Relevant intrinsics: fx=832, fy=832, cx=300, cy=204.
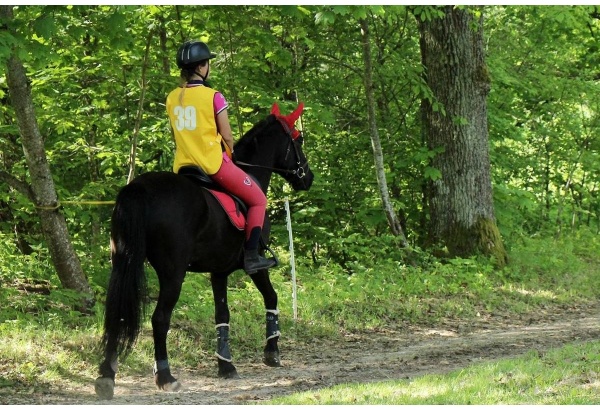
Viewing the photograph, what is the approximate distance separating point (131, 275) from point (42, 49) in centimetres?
272

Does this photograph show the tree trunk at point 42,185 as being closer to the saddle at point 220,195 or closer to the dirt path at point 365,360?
the dirt path at point 365,360

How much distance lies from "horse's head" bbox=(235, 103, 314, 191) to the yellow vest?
760 mm

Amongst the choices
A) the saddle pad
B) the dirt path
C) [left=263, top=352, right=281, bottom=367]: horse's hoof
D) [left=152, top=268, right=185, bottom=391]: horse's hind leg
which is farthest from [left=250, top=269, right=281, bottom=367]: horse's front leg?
[left=152, top=268, right=185, bottom=391]: horse's hind leg

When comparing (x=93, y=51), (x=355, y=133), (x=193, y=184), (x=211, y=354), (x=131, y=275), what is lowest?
(x=211, y=354)

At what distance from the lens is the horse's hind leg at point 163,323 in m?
6.91

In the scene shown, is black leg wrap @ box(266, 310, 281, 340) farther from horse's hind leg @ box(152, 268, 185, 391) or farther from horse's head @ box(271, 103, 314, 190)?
horse's hind leg @ box(152, 268, 185, 391)

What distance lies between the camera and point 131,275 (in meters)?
6.58

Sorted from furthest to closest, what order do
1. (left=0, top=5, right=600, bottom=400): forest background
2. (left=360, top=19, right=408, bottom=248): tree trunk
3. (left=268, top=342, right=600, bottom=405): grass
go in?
1. (left=360, top=19, right=408, bottom=248): tree trunk
2. (left=0, top=5, right=600, bottom=400): forest background
3. (left=268, top=342, right=600, bottom=405): grass

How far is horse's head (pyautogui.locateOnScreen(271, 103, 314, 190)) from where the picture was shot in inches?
324

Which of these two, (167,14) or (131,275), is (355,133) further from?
(131,275)

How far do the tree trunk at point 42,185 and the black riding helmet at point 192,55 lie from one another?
103 inches

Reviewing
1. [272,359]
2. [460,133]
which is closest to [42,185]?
[272,359]

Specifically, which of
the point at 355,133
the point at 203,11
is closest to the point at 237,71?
the point at 203,11

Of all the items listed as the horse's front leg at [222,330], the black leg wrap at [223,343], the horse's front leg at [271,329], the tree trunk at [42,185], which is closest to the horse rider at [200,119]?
the horse's front leg at [222,330]
